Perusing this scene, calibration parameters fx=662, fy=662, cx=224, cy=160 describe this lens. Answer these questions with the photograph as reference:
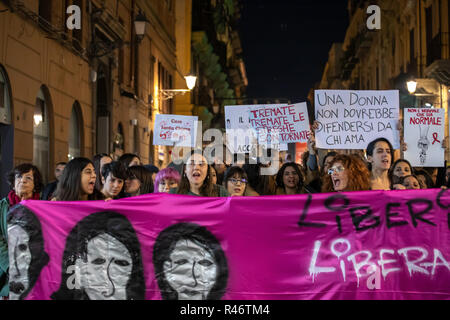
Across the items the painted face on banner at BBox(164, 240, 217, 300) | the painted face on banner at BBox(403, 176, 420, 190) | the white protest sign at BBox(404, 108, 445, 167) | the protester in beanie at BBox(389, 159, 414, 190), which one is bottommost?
the painted face on banner at BBox(164, 240, 217, 300)

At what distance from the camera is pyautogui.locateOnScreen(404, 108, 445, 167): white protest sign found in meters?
8.34

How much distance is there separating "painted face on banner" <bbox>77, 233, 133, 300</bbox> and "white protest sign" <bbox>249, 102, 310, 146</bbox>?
4.48 m

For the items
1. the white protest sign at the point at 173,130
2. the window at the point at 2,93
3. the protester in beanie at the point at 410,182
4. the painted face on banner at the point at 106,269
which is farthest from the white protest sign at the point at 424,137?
the window at the point at 2,93

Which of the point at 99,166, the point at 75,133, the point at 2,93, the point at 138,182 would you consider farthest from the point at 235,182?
the point at 75,133

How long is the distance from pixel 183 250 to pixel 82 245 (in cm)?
81

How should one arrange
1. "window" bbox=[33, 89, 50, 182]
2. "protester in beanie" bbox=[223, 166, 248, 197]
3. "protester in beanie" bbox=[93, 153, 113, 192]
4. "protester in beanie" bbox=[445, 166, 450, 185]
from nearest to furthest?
"protester in beanie" bbox=[223, 166, 248, 197], "protester in beanie" bbox=[93, 153, 113, 192], "protester in beanie" bbox=[445, 166, 450, 185], "window" bbox=[33, 89, 50, 182]

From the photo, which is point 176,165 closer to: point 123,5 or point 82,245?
point 82,245

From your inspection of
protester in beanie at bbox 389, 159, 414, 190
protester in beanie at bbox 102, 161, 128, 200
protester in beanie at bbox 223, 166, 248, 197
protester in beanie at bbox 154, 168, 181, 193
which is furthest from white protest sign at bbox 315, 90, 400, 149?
protester in beanie at bbox 102, 161, 128, 200

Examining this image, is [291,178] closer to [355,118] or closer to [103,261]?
[355,118]

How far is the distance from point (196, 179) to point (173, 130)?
13.1 feet

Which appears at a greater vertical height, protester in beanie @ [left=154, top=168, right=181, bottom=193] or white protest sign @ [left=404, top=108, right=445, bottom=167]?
white protest sign @ [left=404, top=108, right=445, bottom=167]

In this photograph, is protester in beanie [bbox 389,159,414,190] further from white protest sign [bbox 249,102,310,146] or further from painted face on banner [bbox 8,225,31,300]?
painted face on banner [bbox 8,225,31,300]

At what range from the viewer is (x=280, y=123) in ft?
31.0
